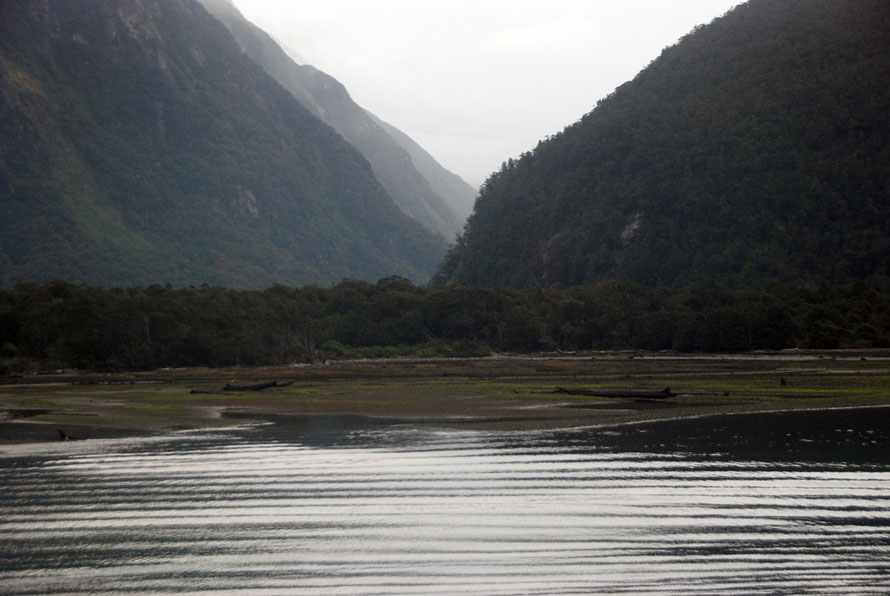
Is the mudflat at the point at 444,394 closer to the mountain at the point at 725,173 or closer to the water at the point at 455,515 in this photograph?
the water at the point at 455,515

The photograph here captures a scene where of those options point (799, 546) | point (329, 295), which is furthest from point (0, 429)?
point (329, 295)

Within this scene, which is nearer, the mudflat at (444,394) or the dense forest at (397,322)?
the mudflat at (444,394)

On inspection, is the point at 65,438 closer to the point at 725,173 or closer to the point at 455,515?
the point at 455,515

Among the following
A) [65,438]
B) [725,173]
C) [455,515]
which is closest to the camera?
[455,515]

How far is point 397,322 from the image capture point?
321 ft

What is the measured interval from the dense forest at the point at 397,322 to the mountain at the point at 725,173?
2965cm

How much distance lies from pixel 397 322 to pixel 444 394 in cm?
5496

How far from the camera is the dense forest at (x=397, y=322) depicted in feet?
241

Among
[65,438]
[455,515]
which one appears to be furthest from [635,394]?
[65,438]

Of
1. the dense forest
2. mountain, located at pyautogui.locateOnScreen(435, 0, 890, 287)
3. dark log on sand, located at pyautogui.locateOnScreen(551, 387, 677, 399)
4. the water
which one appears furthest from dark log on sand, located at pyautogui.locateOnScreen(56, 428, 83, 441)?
mountain, located at pyautogui.locateOnScreen(435, 0, 890, 287)

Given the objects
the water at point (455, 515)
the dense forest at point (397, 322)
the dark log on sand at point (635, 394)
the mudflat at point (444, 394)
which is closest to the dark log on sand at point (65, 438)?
the mudflat at point (444, 394)

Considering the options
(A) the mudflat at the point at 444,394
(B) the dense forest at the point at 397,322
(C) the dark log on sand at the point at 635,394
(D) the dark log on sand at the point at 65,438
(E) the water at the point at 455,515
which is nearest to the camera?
(E) the water at the point at 455,515

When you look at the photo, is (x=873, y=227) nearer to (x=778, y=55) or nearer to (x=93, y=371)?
(x=778, y=55)

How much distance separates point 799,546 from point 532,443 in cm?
1170
